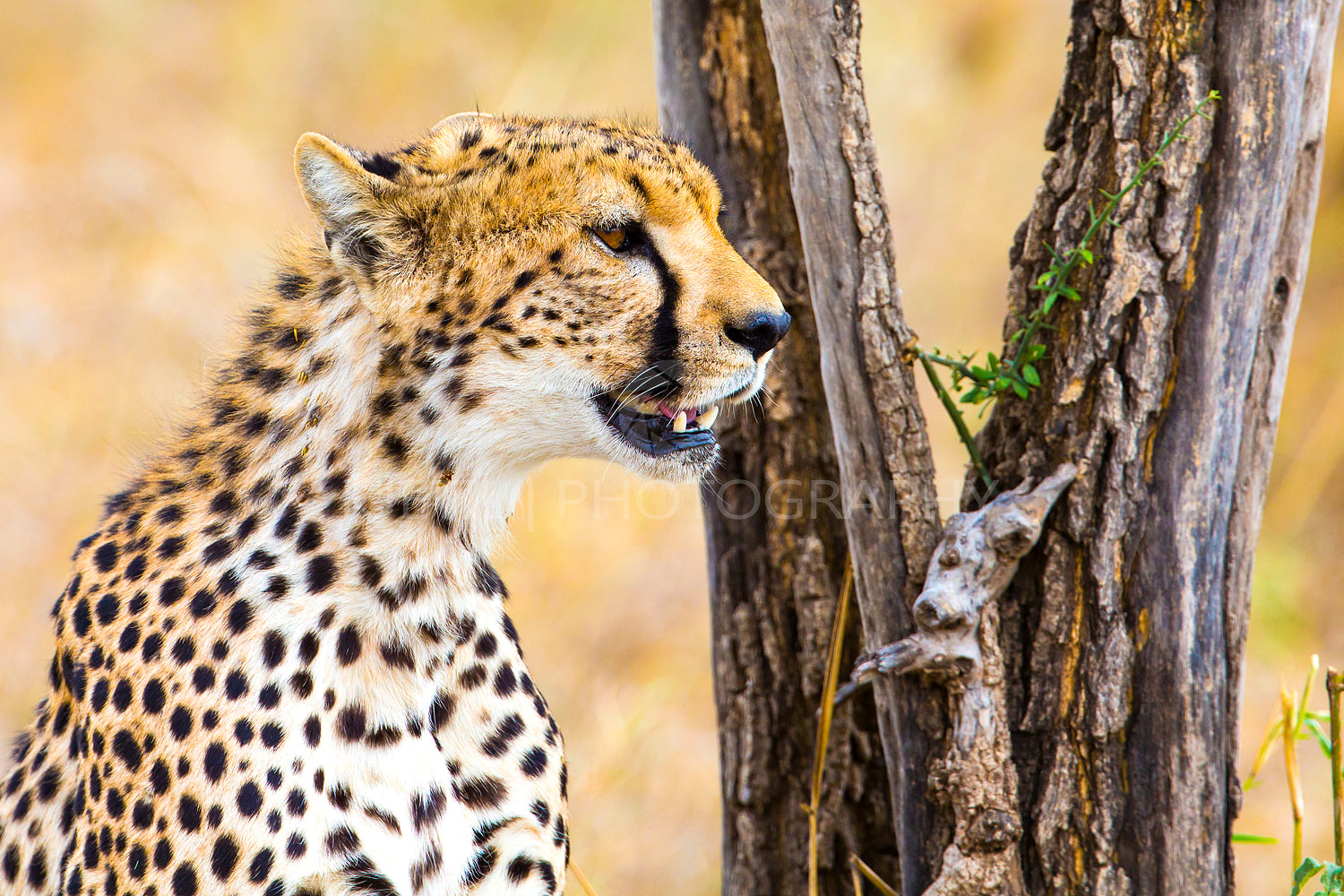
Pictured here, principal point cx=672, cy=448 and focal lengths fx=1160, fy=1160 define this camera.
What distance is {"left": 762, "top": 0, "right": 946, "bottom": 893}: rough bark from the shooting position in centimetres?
174

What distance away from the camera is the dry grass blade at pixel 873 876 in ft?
6.46

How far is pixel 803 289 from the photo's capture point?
207 centimetres

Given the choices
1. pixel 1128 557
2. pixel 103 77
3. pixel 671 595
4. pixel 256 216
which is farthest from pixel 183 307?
pixel 1128 557

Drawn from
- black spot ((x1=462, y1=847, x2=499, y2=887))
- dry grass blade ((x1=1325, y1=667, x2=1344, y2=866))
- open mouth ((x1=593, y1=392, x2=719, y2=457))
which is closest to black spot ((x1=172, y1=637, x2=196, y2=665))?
black spot ((x1=462, y1=847, x2=499, y2=887))

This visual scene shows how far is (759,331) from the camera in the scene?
5.32 feet

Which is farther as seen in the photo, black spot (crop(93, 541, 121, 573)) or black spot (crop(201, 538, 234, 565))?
black spot (crop(93, 541, 121, 573))

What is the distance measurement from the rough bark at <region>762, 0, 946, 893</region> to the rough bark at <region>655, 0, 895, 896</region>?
21 centimetres

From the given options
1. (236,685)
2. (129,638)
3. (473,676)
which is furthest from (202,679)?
(473,676)

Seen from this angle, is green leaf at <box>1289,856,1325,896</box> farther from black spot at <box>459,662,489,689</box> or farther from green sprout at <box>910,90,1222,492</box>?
black spot at <box>459,662,489,689</box>

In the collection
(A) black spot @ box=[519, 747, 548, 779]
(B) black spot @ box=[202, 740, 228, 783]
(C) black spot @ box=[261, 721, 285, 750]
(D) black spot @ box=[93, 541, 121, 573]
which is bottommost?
(B) black spot @ box=[202, 740, 228, 783]

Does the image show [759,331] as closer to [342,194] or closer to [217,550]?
[342,194]

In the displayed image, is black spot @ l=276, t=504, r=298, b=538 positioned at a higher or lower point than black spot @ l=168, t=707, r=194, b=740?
higher

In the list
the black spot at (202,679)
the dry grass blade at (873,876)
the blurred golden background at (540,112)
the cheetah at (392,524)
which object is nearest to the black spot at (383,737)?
the cheetah at (392,524)

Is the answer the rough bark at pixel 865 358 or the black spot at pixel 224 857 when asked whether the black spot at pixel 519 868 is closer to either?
the black spot at pixel 224 857
